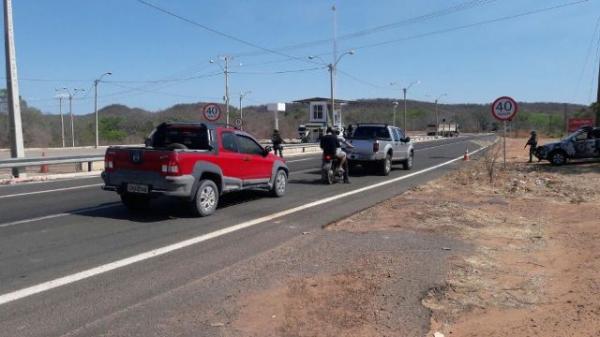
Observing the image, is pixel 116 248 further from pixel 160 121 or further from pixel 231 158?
pixel 160 121

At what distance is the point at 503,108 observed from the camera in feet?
58.4

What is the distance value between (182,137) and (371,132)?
426 inches

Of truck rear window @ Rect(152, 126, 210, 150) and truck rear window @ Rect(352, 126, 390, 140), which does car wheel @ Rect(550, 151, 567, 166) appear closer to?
truck rear window @ Rect(352, 126, 390, 140)

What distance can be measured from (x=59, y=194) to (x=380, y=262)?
33.8ft

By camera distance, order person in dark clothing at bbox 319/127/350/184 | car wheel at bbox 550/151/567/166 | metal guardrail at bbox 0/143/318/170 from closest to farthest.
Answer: person in dark clothing at bbox 319/127/350/184 → metal guardrail at bbox 0/143/318/170 → car wheel at bbox 550/151/567/166

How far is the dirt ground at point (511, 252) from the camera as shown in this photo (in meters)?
4.83

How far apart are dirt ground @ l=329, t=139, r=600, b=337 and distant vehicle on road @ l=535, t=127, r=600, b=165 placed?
933 centimetres

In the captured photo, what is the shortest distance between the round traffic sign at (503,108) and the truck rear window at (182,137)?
1063 cm

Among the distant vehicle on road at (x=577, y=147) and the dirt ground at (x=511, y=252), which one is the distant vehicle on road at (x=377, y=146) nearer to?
the dirt ground at (x=511, y=252)

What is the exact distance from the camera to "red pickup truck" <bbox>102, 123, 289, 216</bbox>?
9.73 metres

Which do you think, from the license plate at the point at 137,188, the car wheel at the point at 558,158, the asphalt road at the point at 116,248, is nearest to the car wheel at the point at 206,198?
the asphalt road at the point at 116,248

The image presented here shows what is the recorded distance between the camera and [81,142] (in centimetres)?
8331

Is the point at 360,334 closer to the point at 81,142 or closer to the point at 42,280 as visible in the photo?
the point at 42,280

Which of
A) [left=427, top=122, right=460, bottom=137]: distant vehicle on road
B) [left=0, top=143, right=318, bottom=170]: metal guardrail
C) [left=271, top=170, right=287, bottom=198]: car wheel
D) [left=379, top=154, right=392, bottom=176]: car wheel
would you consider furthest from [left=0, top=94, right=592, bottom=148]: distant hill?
[left=271, top=170, right=287, bottom=198]: car wheel
